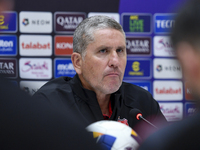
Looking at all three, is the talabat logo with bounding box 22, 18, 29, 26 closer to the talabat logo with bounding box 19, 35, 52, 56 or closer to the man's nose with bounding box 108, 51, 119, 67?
the talabat logo with bounding box 19, 35, 52, 56

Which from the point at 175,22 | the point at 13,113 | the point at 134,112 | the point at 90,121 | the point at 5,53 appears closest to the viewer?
the point at 13,113

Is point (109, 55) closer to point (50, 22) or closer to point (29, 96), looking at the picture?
point (29, 96)

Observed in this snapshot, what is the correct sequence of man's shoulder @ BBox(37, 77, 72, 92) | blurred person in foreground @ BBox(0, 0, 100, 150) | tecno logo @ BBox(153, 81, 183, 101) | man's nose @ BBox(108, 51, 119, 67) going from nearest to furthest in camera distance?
blurred person in foreground @ BBox(0, 0, 100, 150), man's nose @ BBox(108, 51, 119, 67), man's shoulder @ BBox(37, 77, 72, 92), tecno logo @ BBox(153, 81, 183, 101)

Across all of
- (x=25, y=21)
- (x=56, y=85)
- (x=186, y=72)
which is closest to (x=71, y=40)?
(x=25, y=21)

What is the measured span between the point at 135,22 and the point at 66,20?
70 cm

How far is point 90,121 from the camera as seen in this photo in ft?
3.86

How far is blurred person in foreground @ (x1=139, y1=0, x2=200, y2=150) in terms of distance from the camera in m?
0.32

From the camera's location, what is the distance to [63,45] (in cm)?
248

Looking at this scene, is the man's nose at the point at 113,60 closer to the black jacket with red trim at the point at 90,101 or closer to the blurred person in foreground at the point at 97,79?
the blurred person in foreground at the point at 97,79

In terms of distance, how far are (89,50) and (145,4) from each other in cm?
150

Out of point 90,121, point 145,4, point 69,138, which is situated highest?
point 145,4

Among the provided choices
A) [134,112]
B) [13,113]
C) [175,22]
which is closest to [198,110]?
[175,22]

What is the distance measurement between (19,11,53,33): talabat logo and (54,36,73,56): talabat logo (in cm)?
17

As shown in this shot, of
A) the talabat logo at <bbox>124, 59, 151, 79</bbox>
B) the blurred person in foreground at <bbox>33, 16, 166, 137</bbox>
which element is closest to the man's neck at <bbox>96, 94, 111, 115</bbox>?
the blurred person in foreground at <bbox>33, 16, 166, 137</bbox>
